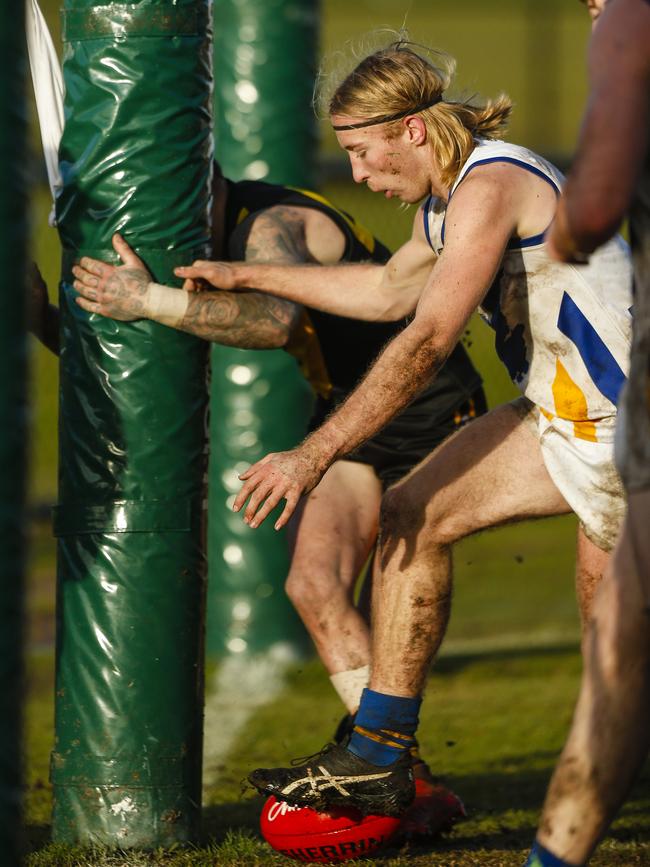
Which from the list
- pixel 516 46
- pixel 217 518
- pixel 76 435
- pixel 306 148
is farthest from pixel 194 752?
pixel 516 46

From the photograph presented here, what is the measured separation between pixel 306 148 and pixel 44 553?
4766mm

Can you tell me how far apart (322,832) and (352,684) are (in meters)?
0.67

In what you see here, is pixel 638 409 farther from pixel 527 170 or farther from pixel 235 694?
pixel 235 694

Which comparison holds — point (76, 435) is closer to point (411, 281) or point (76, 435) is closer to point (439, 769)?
point (411, 281)

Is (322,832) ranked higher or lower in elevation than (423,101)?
lower

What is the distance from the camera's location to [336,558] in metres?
4.87

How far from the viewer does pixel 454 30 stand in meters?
29.2

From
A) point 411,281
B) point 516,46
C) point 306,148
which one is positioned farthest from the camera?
point 516,46

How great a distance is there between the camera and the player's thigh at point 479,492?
163 inches

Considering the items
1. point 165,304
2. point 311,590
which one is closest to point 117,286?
point 165,304

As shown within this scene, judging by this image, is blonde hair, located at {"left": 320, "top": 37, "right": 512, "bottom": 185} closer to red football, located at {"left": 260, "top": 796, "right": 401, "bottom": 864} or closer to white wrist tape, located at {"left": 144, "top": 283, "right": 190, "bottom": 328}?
white wrist tape, located at {"left": 144, "top": 283, "right": 190, "bottom": 328}

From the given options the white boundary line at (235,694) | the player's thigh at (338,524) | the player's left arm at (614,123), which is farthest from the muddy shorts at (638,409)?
the white boundary line at (235,694)

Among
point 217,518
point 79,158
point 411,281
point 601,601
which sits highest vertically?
point 79,158

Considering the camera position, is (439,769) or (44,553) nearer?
(439,769)
